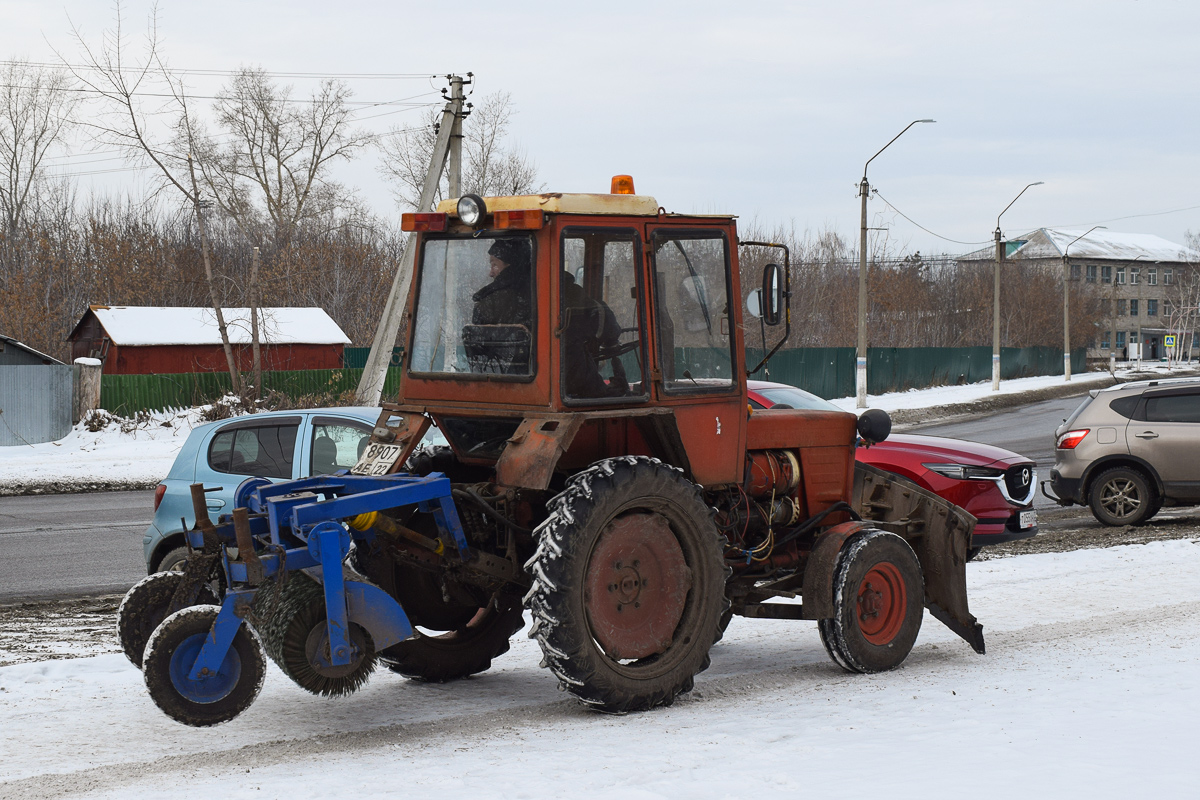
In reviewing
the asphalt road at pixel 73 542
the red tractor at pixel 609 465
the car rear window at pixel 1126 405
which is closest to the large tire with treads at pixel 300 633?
the red tractor at pixel 609 465

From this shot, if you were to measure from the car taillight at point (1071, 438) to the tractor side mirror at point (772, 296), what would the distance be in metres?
10.1

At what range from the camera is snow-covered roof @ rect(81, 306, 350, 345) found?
3575 cm

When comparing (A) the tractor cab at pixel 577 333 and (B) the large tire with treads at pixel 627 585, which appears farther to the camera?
(A) the tractor cab at pixel 577 333

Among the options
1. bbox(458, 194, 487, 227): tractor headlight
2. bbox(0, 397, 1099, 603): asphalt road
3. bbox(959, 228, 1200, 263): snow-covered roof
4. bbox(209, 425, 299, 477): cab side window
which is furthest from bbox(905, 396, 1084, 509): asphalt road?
bbox(959, 228, 1200, 263): snow-covered roof

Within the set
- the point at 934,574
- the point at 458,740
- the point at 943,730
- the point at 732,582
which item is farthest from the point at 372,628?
the point at 934,574

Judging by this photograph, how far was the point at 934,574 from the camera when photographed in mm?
7551

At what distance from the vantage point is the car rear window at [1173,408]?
14703 millimetres

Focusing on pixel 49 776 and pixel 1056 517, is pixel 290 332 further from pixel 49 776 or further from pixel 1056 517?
pixel 49 776

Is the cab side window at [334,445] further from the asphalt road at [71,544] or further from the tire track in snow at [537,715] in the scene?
the tire track in snow at [537,715]

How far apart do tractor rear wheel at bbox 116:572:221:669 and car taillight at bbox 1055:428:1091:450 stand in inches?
482

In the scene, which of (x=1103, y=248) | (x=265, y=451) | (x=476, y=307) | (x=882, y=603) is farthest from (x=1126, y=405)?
(x=1103, y=248)

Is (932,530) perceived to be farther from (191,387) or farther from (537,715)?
(191,387)

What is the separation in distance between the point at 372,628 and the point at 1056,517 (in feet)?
40.7

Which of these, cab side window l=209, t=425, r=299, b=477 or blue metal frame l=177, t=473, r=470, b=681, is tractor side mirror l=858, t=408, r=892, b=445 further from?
cab side window l=209, t=425, r=299, b=477
